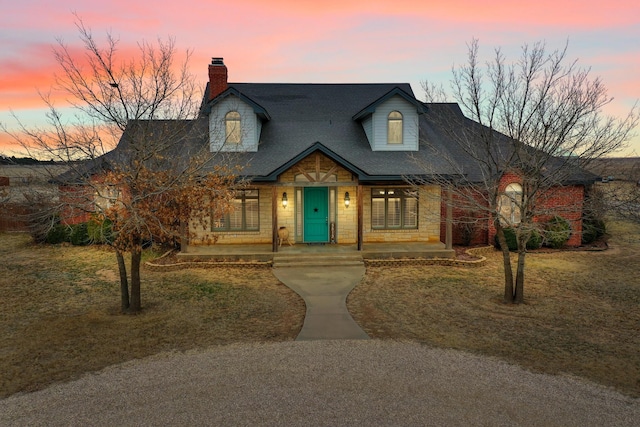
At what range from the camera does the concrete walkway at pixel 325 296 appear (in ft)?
30.8

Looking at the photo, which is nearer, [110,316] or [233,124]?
[110,316]

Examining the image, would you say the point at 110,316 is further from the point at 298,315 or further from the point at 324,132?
the point at 324,132

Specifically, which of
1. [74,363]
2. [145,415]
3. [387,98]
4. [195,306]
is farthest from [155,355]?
[387,98]

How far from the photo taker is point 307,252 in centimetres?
1644

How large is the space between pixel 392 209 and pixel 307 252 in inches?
176

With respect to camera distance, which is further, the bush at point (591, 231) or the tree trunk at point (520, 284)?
the bush at point (591, 231)

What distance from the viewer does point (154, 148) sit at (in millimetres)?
10227

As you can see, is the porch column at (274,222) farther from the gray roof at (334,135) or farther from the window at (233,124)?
the window at (233,124)

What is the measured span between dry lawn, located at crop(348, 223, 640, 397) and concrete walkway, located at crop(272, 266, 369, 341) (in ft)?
1.10

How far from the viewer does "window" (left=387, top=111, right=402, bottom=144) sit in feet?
61.9

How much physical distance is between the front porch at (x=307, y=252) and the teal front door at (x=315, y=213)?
799 mm

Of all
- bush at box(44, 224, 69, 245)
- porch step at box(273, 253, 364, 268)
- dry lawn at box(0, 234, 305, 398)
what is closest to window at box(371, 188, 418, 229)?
porch step at box(273, 253, 364, 268)

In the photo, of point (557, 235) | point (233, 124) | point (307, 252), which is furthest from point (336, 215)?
point (557, 235)

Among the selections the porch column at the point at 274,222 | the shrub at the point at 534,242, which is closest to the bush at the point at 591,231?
the shrub at the point at 534,242
